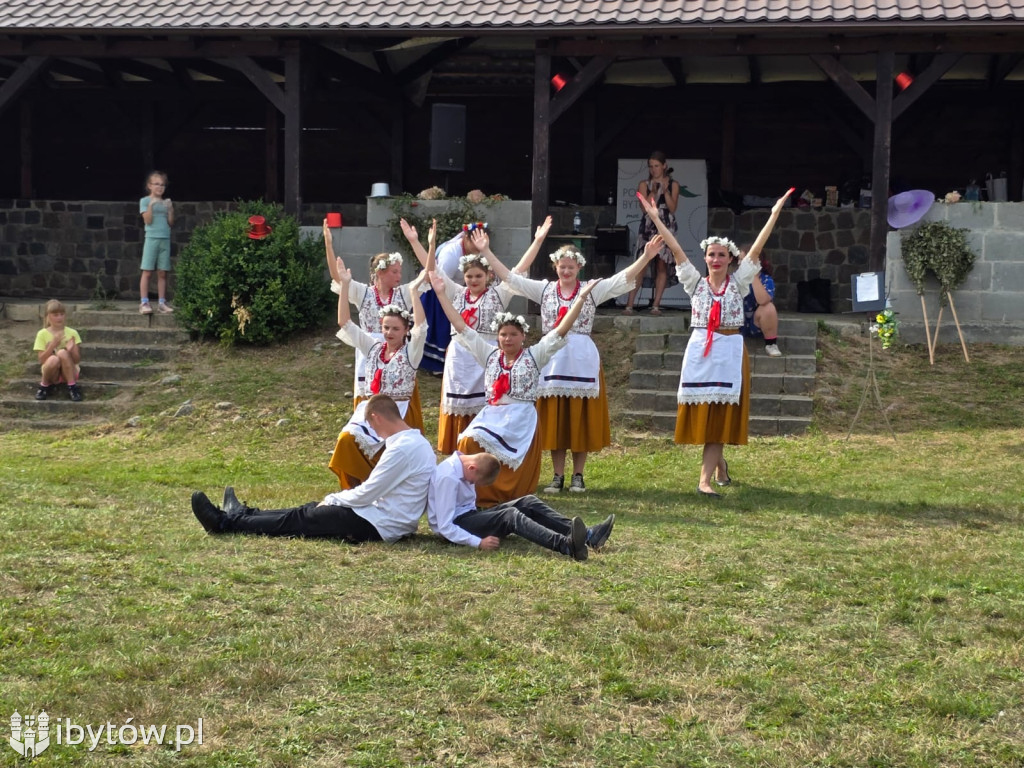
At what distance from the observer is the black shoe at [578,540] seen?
6652 mm

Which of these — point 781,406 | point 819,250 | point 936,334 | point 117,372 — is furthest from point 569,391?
point 819,250

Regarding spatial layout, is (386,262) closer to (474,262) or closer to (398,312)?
(474,262)

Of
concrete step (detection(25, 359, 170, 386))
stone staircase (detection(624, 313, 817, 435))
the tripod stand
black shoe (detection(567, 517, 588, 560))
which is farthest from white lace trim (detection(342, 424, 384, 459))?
concrete step (detection(25, 359, 170, 386))

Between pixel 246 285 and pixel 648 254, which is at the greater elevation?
pixel 648 254

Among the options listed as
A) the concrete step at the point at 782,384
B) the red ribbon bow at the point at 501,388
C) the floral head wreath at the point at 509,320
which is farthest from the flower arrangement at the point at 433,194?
the red ribbon bow at the point at 501,388

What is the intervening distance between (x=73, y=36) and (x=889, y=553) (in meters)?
11.4

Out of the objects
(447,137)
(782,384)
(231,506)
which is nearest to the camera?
Result: (231,506)

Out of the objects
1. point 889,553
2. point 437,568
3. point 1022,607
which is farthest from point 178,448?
point 1022,607

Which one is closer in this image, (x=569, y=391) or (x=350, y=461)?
(x=350, y=461)

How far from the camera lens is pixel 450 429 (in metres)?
9.07

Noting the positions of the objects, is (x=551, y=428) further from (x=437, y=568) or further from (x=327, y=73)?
(x=327, y=73)

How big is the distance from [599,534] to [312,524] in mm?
1559

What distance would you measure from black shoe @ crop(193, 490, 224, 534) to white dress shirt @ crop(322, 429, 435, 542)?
0.61 metres

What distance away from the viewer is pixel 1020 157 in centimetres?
1633
